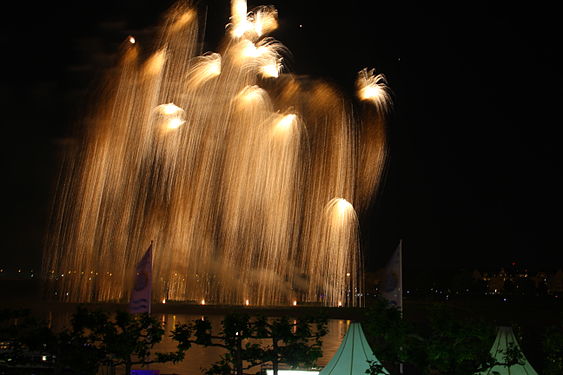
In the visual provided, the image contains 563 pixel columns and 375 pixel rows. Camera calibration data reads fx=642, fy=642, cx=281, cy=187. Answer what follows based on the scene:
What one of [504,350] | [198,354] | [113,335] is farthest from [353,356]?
[198,354]

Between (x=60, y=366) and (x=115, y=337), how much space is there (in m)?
1.06

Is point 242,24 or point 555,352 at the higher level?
point 242,24

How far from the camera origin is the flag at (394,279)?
13430 mm

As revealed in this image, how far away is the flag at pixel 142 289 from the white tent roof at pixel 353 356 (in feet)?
15.4

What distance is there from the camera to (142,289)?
13.5m

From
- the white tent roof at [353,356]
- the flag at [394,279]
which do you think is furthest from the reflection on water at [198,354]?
the flag at [394,279]

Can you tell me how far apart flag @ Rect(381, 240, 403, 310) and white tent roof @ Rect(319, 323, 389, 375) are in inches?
125

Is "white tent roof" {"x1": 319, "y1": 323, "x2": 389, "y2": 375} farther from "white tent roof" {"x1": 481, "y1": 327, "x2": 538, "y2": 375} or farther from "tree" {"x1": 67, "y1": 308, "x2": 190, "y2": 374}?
"tree" {"x1": 67, "y1": 308, "x2": 190, "y2": 374}

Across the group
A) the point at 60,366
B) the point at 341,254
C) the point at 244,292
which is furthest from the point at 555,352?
the point at 244,292

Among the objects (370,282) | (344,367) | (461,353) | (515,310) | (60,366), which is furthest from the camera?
(370,282)

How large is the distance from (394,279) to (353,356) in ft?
12.8

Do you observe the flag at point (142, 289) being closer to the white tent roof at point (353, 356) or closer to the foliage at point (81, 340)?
the foliage at point (81, 340)

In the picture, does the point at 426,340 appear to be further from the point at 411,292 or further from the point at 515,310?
the point at 411,292

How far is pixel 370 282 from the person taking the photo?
89.6 metres
